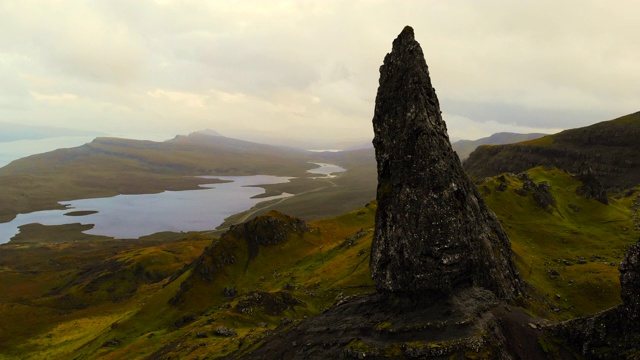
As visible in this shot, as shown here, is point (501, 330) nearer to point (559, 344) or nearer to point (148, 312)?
point (559, 344)

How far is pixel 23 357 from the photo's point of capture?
10244 centimetres

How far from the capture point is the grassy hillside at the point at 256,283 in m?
65.3

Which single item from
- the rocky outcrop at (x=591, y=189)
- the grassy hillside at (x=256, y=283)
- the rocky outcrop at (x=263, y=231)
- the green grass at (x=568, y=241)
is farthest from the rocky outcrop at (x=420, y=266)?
the rocky outcrop at (x=263, y=231)

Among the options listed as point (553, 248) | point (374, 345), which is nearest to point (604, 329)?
point (374, 345)

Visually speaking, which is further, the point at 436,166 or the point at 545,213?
the point at 545,213

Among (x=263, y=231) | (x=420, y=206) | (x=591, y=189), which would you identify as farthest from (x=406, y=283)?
(x=591, y=189)

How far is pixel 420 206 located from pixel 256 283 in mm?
87938

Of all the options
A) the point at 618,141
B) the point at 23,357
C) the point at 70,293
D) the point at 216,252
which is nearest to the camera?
the point at 23,357

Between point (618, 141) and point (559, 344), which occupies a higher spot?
point (618, 141)

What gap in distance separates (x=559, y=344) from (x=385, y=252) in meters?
18.4

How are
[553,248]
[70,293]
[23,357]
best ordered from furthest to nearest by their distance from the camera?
1. [70,293]
2. [23,357]
3. [553,248]

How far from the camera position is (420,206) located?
3719 cm

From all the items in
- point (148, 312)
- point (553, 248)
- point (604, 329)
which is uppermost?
point (604, 329)

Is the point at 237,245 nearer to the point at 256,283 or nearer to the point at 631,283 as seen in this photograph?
the point at 256,283
